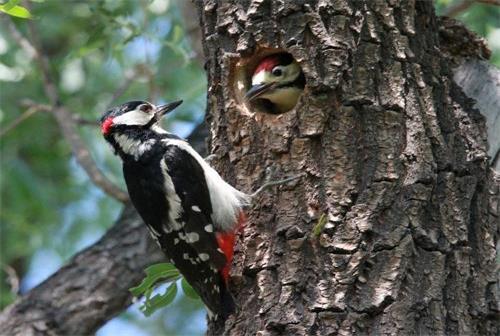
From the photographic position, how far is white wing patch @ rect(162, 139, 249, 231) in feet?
14.4

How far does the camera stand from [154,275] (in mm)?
4504

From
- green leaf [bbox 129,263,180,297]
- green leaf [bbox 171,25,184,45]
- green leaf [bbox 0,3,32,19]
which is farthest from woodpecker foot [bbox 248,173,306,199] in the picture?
green leaf [bbox 171,25,184,45]

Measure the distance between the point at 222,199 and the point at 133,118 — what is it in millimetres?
917

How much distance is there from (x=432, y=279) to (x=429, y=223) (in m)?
0.24

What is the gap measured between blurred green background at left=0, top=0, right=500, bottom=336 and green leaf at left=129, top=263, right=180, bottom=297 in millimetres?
2040

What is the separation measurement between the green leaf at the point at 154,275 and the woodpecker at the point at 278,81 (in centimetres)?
88

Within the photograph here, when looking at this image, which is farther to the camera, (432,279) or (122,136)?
(122,136)

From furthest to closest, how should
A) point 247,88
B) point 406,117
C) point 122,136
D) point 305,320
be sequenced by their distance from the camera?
point 122,136 < point 247,88 < point 406,117 < point 305,320

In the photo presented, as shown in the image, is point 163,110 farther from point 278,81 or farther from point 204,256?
point 204,256

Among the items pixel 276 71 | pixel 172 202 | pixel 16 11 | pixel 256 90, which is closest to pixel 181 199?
pixel 172 202

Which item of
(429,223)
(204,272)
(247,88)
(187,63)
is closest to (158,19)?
(187,63)

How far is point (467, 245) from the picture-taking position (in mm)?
4023

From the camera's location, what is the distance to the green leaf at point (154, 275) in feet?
14.6

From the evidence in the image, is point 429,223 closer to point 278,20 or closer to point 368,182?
point 368,182
